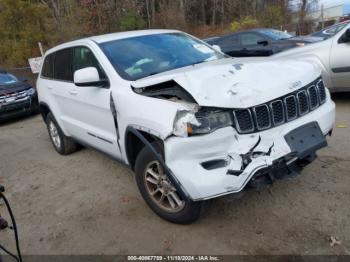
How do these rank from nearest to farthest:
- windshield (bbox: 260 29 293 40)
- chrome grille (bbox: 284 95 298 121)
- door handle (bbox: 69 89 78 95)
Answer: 1. chrome grille (bbox: 284 95 298 121)
2. door handle (bbox: 69 89 78 95)
3. windshield (bbox: 260 29 293 40)

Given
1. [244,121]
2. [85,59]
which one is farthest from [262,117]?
[85,59]

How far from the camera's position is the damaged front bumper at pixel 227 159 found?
293 cm

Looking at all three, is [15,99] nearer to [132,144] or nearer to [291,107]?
[132,144]

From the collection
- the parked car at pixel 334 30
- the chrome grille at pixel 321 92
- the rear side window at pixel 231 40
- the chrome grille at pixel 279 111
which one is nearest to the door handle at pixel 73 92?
the chrome grille at pixel 279 111

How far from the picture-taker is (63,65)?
17.5 feet

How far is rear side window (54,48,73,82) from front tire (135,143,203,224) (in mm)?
2056

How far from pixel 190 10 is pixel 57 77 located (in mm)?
27094

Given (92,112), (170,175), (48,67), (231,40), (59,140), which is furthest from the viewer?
(231,40)

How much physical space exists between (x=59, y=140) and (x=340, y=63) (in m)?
4.84

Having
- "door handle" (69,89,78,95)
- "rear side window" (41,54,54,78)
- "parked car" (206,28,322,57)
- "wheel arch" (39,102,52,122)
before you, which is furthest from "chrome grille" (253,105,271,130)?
"parked car" (206,28,322,57)

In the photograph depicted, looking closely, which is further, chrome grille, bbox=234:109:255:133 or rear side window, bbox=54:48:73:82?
rear side window, bbox=54:48:73:82

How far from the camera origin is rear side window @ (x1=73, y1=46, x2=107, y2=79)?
4.24 m

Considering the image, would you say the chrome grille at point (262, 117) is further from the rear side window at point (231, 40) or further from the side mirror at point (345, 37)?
the rear side window at point (231, 40)

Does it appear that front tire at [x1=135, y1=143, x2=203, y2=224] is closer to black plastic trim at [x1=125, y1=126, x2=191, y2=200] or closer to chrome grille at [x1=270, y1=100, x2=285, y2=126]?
black plastic trim at [x1=125, y1=126, x2=191, y2=200]
